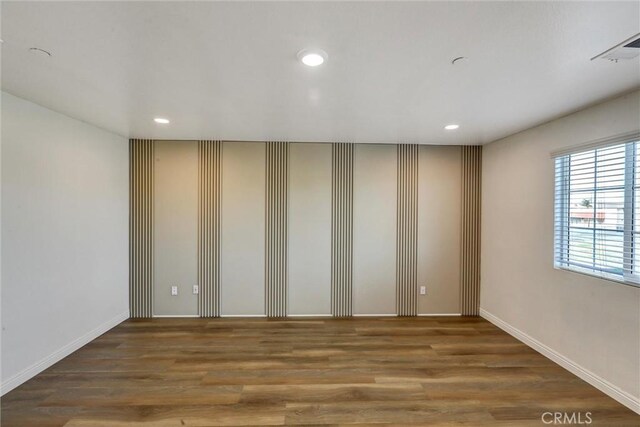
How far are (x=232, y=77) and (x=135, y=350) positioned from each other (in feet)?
9.62

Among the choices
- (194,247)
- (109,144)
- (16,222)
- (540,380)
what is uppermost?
(109,144)

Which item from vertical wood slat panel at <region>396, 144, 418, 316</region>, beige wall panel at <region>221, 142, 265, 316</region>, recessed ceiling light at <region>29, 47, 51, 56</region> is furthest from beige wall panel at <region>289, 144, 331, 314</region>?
recessed ceiling light at <region>29, 47, 51, 56</region>

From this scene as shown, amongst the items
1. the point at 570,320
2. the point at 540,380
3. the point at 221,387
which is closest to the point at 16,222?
the point at 221,387

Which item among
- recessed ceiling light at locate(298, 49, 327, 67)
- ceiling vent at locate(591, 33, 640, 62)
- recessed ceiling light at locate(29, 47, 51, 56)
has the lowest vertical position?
ceiling vent at locate(591, 33, 640, 62)

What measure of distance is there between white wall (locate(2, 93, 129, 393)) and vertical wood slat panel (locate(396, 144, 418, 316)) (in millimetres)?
3775

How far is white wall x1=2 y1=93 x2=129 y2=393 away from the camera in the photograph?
2287 millimetres

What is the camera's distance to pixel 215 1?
1.22 metres

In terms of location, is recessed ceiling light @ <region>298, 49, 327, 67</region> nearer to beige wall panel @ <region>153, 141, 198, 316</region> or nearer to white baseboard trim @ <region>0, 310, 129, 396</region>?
beige wall panel @ <region>153, 141, 198, 316</region>

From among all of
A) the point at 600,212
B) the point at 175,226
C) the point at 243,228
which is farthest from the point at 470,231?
the point at 175,226

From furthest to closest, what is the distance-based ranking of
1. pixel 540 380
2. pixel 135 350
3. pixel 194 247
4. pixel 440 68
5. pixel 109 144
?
pixel 194 247 → pixel 109 144 → pixel 135 350 → pixel 540 380 → pixel 440 68

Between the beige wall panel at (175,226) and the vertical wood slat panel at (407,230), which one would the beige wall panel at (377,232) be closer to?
the vertical wood slat panel at (407,230)

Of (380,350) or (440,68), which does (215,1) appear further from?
(380,350)

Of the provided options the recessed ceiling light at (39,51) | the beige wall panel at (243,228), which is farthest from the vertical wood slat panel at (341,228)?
the recessed ceiling light at (39,51)

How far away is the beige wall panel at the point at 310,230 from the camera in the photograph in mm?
3922
